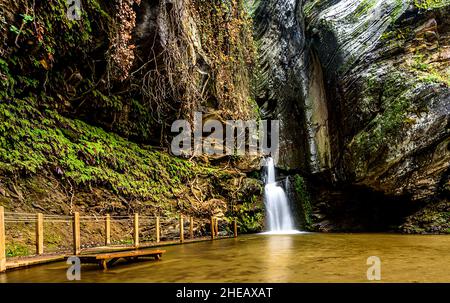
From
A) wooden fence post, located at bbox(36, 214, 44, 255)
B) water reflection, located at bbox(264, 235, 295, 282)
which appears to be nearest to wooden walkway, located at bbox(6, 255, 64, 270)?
wooden fence post, located at bbox(36, 214, 44, 255)

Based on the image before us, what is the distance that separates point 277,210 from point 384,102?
22.6 feet

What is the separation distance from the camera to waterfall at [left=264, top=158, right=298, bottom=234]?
54.7ft

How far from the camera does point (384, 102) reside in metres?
13.7

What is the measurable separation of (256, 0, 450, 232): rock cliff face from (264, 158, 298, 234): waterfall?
1.56m

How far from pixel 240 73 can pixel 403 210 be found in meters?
10.1

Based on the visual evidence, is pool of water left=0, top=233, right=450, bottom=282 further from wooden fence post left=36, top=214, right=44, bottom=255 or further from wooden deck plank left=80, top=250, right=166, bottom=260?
wooden fence post left=36, top=214, right=44, bottom=255

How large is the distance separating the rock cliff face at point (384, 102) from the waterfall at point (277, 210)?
5.10 feet

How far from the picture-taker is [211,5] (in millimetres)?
15227

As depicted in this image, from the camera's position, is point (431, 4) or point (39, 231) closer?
point (39, 231)

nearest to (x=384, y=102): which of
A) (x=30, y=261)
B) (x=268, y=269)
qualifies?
(x=268, y=269)

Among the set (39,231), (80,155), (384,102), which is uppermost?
(384,102)

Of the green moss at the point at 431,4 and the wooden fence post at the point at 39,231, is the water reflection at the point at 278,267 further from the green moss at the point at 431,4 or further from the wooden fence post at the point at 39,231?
the green moss at the point at 431,4

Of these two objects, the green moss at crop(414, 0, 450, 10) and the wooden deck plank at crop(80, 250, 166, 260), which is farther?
the green moss at crop(414, 0, 450, 10)

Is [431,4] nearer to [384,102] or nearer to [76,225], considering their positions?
[384,102]
